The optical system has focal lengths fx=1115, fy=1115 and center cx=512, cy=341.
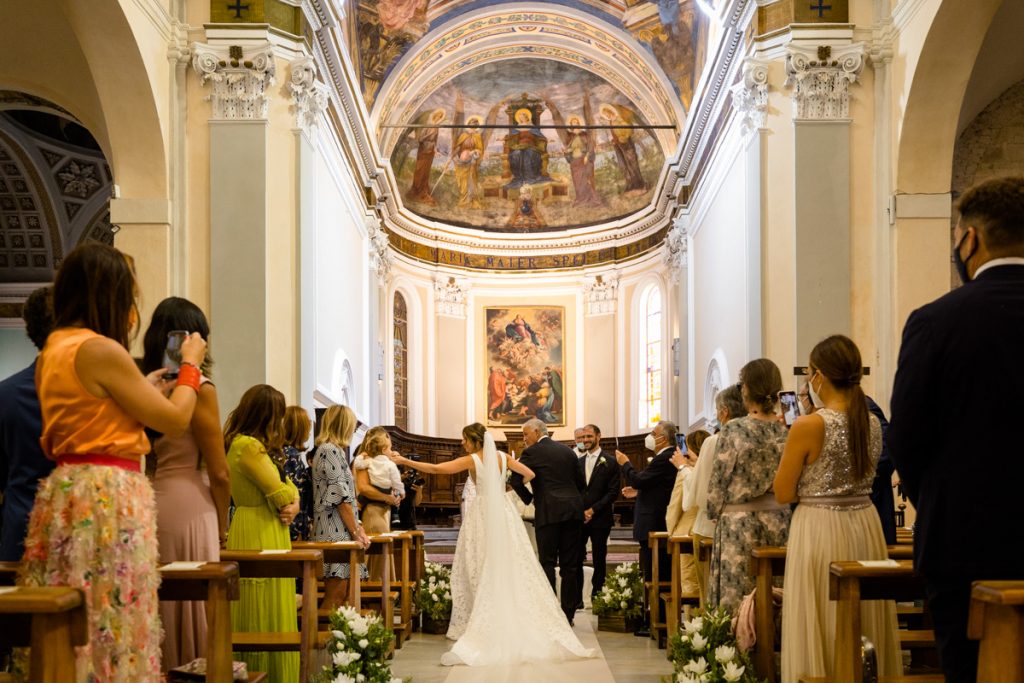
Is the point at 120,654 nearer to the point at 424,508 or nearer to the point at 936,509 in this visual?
the point at 936,509

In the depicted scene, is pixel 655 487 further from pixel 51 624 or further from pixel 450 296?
pixel 450 296

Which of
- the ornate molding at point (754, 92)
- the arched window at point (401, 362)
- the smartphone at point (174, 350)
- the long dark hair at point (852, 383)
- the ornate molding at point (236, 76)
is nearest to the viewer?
the smartphone at point (174, 350)

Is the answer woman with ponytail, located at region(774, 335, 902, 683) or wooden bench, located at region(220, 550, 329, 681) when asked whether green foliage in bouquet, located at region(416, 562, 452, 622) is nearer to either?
wooden bench, located at region(220, 550, 329, 681)

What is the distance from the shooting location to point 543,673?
7.01 m

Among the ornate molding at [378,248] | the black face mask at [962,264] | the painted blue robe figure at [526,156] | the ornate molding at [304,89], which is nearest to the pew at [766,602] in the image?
the black face mask at [962,264]

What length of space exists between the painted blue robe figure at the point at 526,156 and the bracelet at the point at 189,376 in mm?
21224

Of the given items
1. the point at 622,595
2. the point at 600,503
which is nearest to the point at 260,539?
the point at 622,595

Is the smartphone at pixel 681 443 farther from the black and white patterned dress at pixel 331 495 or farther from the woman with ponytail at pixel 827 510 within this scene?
the woman with ponytail at pixel 827 510

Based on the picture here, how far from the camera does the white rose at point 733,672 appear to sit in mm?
4977

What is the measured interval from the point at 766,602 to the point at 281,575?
86.3 inches

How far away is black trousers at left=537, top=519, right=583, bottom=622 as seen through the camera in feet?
29.2

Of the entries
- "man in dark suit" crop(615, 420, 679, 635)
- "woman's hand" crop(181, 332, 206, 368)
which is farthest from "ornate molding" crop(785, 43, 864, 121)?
"woman's hand" crop(181, 332, 206, 368)

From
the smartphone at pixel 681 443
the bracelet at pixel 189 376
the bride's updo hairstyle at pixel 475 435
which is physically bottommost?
the smartphone at pixel 681 443

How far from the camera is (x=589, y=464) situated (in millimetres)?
10719
